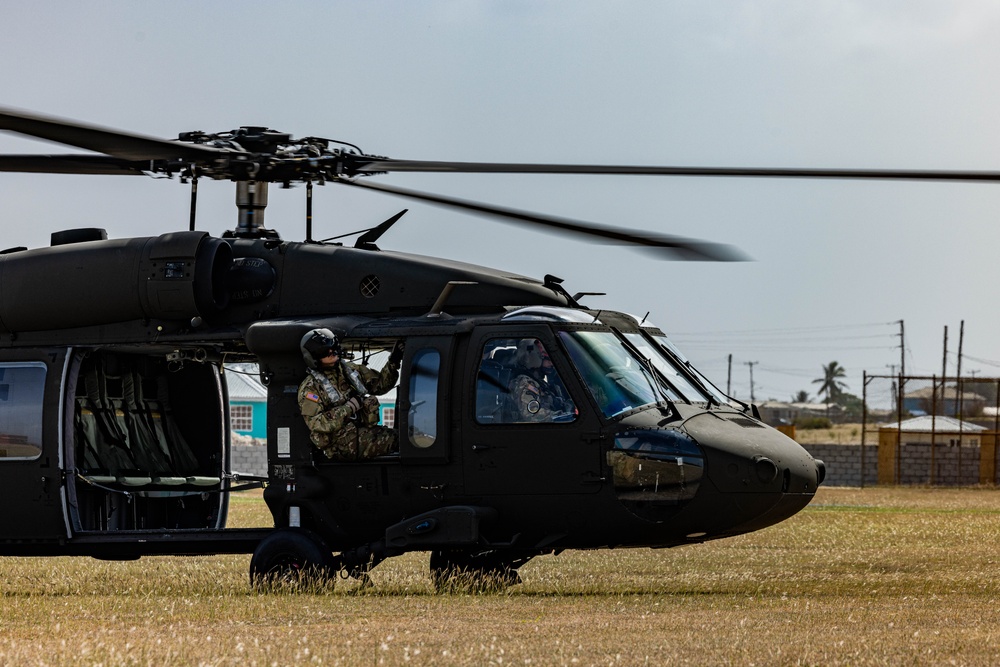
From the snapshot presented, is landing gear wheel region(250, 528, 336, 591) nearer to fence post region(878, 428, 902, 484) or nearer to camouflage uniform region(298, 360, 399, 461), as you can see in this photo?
camouflage uniform region(298, 360, 399, 461)

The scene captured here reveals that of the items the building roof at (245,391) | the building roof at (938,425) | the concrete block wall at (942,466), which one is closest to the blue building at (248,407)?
the building roof at (245,391)

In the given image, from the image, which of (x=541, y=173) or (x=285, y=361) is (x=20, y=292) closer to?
(x=285, y=361)

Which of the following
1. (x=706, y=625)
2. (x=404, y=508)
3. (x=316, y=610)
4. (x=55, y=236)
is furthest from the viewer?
(x=55, y=236)

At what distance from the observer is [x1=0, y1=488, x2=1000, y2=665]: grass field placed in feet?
28.0

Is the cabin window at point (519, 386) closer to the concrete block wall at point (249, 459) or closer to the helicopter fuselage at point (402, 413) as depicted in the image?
the helicopter fuselage at point (402, 413)

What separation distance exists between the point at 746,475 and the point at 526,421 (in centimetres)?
185

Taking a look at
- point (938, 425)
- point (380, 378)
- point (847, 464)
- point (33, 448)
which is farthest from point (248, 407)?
point (380, 378)

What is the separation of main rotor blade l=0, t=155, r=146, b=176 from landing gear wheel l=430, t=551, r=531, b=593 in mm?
4536

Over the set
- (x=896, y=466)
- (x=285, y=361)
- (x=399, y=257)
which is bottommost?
(x=896, y=466)

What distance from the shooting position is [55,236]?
1439 centimetres

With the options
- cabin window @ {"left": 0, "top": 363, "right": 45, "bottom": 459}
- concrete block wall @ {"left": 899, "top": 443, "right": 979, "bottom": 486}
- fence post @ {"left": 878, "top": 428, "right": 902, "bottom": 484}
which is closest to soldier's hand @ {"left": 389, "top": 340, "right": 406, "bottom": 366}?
cabin window @ {"left": 0, "top": 363, "right": 45, "bottom": 459}

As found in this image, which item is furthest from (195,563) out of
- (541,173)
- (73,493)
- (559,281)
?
(541,173)

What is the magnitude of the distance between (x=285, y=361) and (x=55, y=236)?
318 centimetres

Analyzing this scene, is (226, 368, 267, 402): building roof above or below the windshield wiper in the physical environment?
below
